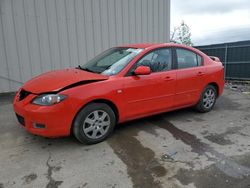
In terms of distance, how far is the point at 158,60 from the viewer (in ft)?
14.9

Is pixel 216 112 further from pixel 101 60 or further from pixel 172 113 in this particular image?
pixel 101 60

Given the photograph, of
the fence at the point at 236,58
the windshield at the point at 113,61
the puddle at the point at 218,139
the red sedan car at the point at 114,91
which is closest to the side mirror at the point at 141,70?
the red sedan car at the point at 114,91

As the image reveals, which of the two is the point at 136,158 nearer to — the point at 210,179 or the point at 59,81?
the point at 210,179

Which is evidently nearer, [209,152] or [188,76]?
[209,152]

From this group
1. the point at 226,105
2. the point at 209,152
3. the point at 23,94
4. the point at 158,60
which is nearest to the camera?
the point at 209,152

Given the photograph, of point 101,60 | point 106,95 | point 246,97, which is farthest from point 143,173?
point 246,97

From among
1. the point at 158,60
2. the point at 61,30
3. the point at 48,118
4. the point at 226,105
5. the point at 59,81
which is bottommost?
the point at 226,105

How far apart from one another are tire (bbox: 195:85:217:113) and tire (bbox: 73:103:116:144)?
89.7 inches

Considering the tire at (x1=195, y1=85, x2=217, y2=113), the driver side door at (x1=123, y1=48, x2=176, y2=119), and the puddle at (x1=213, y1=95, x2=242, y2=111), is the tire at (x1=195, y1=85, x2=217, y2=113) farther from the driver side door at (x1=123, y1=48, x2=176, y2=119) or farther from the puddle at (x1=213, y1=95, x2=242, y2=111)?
the driver side door at (x1=123, y1=48, x2=176, y2=119)

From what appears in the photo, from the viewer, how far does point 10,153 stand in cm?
354

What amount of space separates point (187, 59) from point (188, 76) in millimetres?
387

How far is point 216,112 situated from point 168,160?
9.02 ft

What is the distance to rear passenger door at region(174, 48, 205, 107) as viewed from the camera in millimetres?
4746

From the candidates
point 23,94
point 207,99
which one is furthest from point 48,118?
point 207,99
